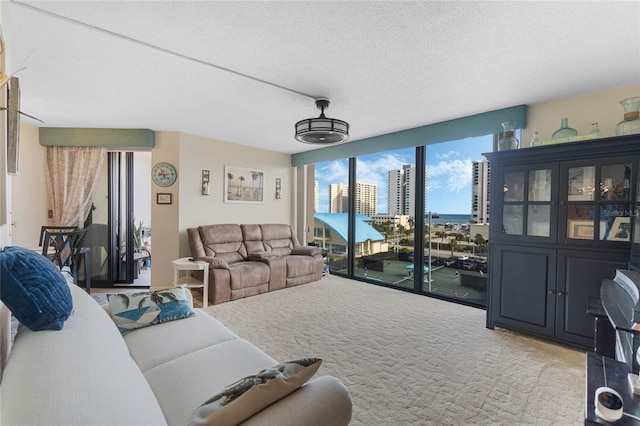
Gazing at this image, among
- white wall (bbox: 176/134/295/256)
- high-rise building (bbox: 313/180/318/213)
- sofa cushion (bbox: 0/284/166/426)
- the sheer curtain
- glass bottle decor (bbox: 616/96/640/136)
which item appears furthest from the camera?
A: high-rise building (bbox: 313/180/318/213)

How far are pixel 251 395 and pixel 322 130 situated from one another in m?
2.30

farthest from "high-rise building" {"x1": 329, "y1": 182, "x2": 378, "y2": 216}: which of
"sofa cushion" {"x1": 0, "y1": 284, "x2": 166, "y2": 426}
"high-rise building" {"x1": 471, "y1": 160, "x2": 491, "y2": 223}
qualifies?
"sofa cushion" {"x1": 0, "y1": 284, "x2": 166, "y2": 426}

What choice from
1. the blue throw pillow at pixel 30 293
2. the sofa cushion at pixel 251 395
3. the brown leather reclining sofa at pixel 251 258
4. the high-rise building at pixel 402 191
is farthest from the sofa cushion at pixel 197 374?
the high-rise building at pixel 402 191

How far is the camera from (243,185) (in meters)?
5.40

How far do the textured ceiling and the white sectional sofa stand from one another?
1.83m

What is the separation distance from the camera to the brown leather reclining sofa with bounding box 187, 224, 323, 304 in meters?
3.95

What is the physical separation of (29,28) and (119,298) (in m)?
1.95

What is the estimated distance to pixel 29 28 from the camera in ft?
6.37

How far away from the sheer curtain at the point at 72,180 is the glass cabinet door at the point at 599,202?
609 cm

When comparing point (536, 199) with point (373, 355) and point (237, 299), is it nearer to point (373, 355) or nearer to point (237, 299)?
point (373, 355)

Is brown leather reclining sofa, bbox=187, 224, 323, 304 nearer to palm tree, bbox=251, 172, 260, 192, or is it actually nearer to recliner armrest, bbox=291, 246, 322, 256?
recliner armrest, bbox=291, 246, 322, 256

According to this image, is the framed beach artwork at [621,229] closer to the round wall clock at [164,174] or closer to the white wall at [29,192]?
the round wall clock at [164,174]

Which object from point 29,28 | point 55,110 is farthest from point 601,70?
point 55,110

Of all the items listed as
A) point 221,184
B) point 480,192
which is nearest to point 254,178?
point 221,184
